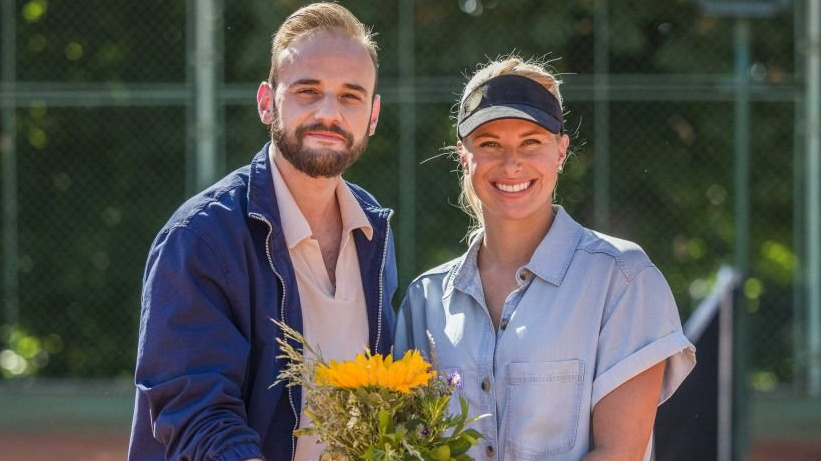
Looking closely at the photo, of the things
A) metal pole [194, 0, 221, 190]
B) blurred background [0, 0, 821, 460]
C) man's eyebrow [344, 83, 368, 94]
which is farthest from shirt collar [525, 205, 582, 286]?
metal pole [194, 0, 221, 190]

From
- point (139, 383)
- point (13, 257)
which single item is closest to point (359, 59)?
point (139, 383)

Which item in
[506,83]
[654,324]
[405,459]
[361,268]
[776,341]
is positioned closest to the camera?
[405,459]

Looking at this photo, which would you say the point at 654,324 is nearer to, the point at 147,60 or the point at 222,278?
the point at 222,278

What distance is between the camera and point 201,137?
1031 cm

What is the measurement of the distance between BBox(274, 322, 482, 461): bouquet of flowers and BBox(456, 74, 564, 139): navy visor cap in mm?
757

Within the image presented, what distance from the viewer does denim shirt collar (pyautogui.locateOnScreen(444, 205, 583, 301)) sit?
322cm

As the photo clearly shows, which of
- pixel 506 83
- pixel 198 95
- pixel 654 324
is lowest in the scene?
pixel 654 324

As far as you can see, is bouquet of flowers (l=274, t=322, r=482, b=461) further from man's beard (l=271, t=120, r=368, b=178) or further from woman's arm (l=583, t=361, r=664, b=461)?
man's beard (l=271, t=120, r=368, b=178)

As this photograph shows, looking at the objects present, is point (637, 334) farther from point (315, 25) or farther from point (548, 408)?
point (315, 25)

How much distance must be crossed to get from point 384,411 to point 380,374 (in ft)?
0.24

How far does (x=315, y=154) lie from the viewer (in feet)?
11.3

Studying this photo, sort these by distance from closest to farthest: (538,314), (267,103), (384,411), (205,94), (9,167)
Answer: (384,411) → (538,314) → (267,103) → (205,94) → (9,167)

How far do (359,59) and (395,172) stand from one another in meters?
6.94

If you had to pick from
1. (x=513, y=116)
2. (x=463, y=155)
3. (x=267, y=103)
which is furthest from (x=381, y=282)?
(x=513, y=116)
